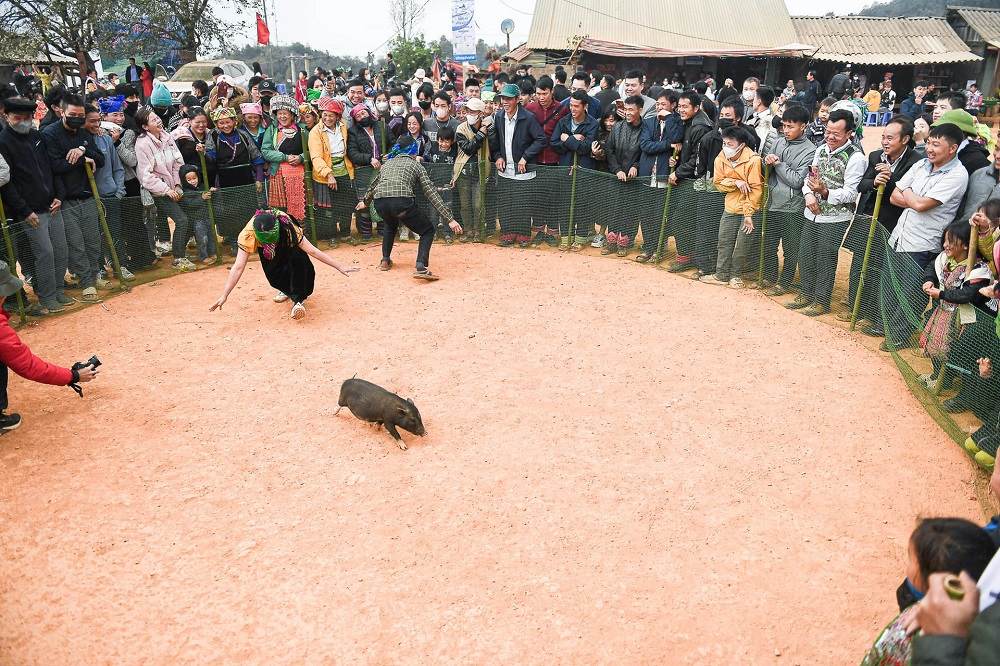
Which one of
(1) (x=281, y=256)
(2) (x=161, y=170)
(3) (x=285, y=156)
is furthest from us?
(3) (x=285, y=156)

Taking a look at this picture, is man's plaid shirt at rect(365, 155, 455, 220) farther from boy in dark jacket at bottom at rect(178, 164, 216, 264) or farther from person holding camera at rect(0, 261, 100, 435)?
person holding camera at rect(0, 261, 100, 435)

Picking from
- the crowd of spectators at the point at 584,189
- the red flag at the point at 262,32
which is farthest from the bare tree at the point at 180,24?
the crowd of spectators at the point at 584,189

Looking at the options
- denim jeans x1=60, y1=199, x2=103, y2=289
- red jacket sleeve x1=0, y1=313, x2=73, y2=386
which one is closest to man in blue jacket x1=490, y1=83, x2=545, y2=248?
denim jeans x1=60, y1=199, x2=103, y2=289

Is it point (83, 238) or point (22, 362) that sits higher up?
point (83, 238)

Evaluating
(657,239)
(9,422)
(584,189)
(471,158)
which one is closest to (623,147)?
(584,189)

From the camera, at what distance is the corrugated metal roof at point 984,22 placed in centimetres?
2716

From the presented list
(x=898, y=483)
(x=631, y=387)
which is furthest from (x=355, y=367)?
(x=898, y=483)

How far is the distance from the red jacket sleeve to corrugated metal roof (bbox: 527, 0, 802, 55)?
2533cm

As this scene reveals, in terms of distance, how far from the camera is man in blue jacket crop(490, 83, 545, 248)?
10245 mm

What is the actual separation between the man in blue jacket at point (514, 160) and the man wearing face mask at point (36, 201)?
556 centimetres

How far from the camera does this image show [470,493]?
16.1 feet

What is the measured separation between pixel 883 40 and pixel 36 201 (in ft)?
98.1

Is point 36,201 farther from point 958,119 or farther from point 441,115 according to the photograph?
point 958,119

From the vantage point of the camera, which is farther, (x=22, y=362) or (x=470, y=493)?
(x=22, y=362)
